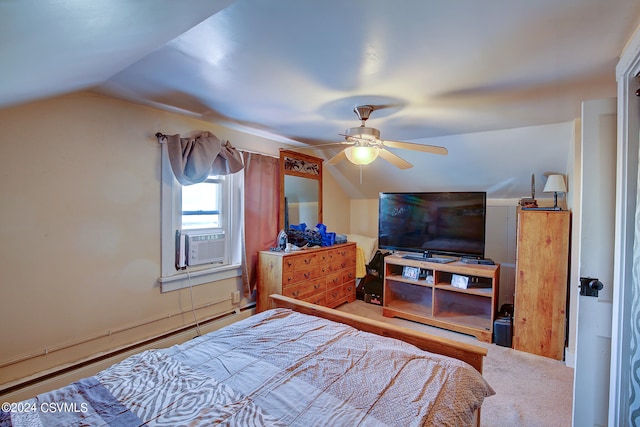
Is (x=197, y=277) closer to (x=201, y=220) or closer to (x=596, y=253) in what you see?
(x=201, y=220)

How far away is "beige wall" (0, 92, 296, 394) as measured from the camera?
71.9 inches

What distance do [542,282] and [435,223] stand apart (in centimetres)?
120

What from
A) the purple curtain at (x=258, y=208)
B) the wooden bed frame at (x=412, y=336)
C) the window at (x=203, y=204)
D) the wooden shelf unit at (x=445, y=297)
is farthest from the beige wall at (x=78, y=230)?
the wooden shelf unit at (x=445, y=297)

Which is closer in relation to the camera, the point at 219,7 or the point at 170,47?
the point at 219,7

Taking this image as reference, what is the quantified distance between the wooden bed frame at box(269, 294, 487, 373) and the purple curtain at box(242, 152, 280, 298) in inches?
42.5

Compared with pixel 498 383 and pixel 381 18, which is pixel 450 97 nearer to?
pixel 381 18

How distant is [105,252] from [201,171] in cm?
98

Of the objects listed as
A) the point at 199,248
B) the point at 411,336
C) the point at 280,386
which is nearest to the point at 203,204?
the point at 199,248

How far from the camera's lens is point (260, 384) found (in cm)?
124

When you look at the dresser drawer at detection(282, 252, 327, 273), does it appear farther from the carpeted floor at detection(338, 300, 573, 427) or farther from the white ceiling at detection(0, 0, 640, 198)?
the carpeted floor at detection(338, 300, 573, 427)

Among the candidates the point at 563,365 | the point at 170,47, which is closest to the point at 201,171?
the point at 170,47

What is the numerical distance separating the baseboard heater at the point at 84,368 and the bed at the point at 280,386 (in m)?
1.08

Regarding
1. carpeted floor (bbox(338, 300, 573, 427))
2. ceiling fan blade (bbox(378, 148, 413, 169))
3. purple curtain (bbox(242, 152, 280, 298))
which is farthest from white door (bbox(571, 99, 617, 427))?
purple curtain (bbox(242, 152, 280, 298))

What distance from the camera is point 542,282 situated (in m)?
2.72
